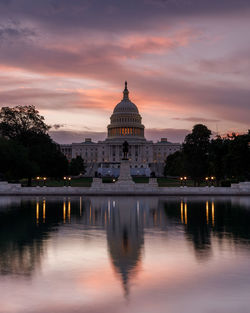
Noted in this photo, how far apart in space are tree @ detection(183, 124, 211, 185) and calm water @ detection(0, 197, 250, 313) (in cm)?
4910

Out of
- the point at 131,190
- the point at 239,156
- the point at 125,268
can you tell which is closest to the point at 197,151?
the point at 239,156

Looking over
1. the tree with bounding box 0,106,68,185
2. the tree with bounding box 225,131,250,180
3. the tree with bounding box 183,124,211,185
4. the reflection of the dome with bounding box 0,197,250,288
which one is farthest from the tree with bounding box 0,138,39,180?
the reflection of the dome with bounding box 0,197,250,288

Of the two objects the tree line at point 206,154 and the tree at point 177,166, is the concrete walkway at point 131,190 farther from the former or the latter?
the tree at point 177,166

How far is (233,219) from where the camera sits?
2602 centimetres

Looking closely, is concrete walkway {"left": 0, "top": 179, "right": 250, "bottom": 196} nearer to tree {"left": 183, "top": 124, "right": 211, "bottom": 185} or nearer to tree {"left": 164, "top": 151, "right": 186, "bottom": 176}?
tree {"left": 183, "top": 124, "right": 211, "bottom": 185}

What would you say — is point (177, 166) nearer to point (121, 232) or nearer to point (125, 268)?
point (121, 232)

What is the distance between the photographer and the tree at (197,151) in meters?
71.9

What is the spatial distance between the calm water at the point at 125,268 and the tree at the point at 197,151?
49098 millimetres

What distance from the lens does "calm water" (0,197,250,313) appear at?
9797 mm

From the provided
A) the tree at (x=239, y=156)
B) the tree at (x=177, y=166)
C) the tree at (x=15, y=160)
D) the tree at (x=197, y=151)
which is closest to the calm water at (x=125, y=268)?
the tree at (x=15, y=160)

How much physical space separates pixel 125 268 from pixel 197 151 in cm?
6050

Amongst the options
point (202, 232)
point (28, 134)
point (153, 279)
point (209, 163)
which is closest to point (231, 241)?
point (202, 232)

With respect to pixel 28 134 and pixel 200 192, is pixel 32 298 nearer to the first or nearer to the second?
pixel 200 192

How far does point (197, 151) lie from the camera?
237 ft
